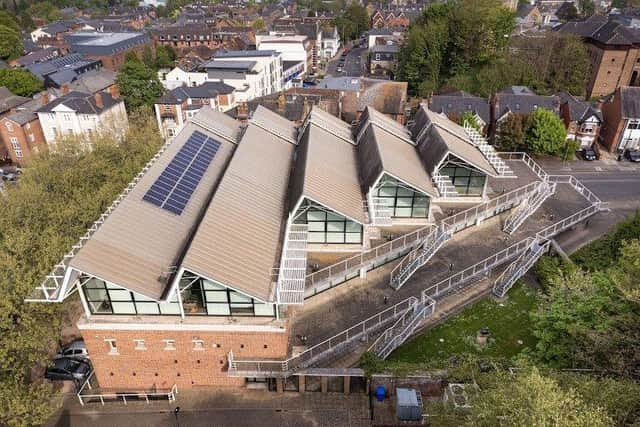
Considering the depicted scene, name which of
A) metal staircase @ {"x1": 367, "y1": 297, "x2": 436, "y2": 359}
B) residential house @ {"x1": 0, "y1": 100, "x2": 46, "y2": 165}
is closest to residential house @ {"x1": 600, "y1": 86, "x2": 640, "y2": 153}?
metal staircase @ {"x1": 367, "y1": 297, "x2": 436, "y2": 359}

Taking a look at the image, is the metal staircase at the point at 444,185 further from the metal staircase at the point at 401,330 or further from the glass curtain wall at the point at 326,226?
the metal staircase at the point at 401,330

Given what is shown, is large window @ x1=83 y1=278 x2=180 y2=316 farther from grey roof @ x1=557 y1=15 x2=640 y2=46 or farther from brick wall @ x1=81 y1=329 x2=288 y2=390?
grey roof @ x1=557 y1=15 x2=640 y2=46

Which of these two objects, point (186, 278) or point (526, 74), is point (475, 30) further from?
point (186, 278)

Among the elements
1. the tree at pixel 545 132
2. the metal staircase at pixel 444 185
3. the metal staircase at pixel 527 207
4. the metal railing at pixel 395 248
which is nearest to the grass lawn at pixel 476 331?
the metal railing at pixel 395 248

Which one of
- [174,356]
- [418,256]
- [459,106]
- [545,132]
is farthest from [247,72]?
[174,356]

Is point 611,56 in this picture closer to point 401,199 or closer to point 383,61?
→ point 383,61
